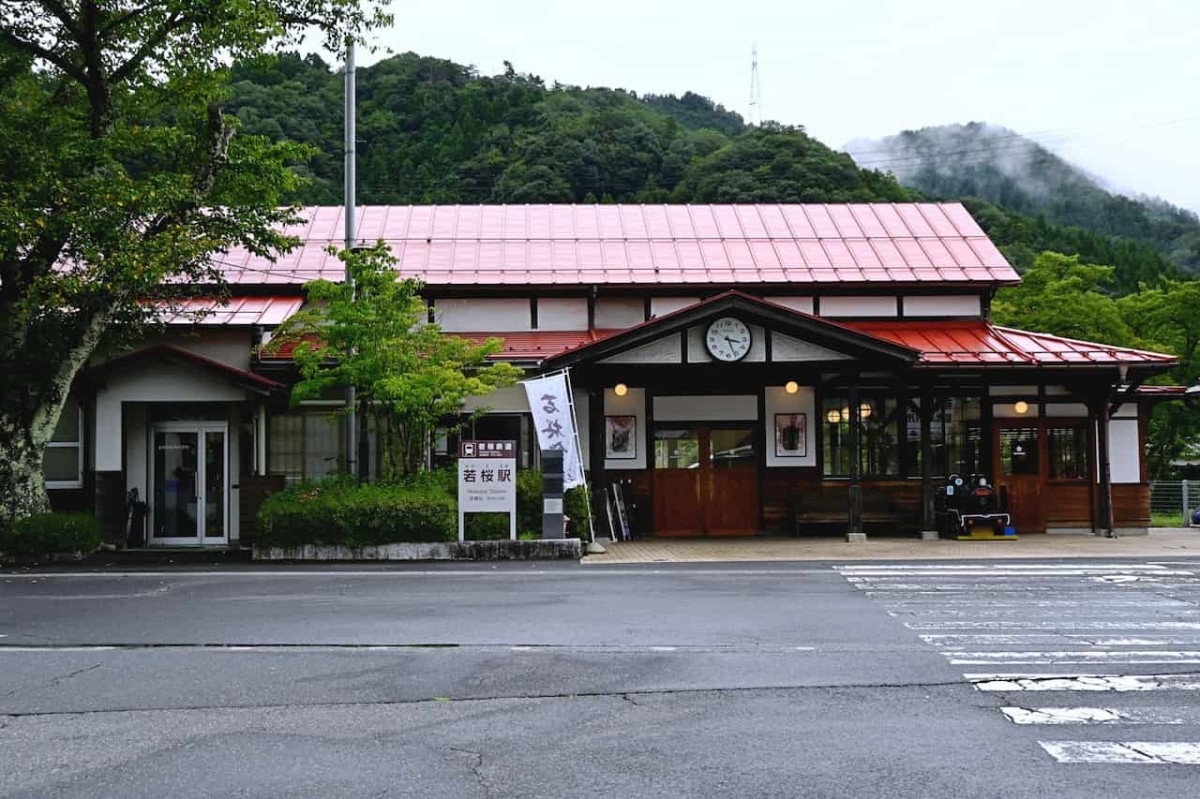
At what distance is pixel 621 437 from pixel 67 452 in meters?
10.3

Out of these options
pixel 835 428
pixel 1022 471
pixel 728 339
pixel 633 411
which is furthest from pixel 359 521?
pixel 1022 471

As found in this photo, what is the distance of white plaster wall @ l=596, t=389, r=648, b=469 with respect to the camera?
2006 cm

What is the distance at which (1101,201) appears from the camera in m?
96.2

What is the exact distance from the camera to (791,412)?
20.2m

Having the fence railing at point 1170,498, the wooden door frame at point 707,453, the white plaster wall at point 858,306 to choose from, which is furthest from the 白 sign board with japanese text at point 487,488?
the fence railing at point 1170,498

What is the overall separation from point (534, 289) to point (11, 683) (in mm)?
14698

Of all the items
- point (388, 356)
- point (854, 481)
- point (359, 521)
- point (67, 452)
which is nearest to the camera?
point (359, 521)

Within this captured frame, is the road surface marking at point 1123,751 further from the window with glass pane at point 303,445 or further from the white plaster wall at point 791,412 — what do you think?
the window with glass pane at point 303,445

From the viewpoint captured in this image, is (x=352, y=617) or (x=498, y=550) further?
(x=498, y=550)

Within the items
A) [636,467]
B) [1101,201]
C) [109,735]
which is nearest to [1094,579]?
[636,467]

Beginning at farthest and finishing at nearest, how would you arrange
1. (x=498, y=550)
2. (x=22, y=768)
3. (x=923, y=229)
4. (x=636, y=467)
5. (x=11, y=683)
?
(x=923, y=229) < (x=636, y=467) < (x=498, y=550) < (x=11, y=683) < (x=22, y=768)

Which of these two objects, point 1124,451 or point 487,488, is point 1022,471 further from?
point 487,488

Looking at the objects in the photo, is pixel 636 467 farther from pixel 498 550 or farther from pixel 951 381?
pixel 951 381

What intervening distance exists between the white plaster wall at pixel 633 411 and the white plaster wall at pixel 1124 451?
29.5 ft
